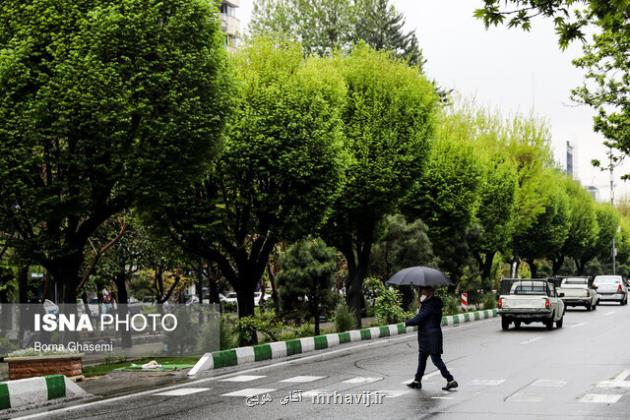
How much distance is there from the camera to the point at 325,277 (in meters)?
28.0

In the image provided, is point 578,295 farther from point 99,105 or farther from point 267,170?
point 99,105

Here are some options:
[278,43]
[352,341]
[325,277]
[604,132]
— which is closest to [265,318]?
[352,341]

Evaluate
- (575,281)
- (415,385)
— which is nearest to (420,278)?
(415,385)

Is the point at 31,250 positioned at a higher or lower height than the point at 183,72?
lower

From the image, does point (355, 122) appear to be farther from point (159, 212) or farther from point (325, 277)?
point (159, 212)

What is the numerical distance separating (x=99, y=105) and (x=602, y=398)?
37.1ft

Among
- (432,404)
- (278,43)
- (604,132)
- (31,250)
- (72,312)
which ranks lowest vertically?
(432,404)

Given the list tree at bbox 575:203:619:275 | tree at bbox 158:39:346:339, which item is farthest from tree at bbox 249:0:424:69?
tree at bbox 575:203:619:275

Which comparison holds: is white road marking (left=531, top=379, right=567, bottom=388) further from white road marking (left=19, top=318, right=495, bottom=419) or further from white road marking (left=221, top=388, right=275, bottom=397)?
white road marking (left=19, top=318, right=495, bottom=419)

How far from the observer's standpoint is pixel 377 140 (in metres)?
30.7

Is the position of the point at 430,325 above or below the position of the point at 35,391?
above

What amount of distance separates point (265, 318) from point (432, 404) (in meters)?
11.2

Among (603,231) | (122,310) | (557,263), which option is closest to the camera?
(122,310)

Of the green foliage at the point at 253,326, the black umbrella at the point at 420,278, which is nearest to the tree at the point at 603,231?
the green foliage at the point at 253,326
